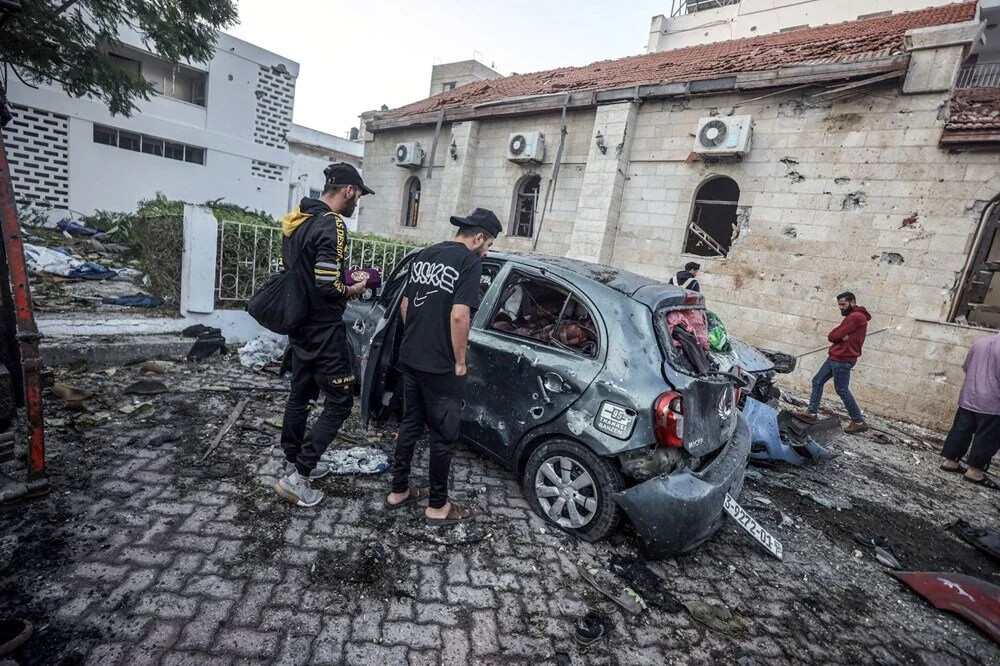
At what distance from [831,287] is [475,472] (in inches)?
290

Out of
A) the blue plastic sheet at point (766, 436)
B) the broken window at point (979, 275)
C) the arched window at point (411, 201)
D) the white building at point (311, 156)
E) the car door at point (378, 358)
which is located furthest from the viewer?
the white building at point (311, 156)

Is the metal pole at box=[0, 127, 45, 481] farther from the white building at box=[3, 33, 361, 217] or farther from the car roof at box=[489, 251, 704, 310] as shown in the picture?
the white building at box=[3, 33, 361, 217]

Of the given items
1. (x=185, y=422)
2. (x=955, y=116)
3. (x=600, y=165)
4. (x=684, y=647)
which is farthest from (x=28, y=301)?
(x=955, y=116)

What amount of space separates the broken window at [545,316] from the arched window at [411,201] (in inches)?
474

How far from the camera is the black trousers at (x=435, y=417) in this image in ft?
8.75

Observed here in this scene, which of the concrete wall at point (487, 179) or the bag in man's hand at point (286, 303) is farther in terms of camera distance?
the concrete wall at point (487, 179)

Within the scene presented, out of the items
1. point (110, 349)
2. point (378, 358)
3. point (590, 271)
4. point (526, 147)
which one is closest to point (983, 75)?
point (526, 147)

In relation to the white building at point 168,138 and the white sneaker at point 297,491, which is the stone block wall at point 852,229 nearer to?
the white sneaker at point 297,491

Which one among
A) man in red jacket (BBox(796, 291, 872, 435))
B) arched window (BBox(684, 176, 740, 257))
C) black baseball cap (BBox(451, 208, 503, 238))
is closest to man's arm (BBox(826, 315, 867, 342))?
man in red jacket (BBox(796, 291, 872, 435))

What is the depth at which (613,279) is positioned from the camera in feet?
10.2

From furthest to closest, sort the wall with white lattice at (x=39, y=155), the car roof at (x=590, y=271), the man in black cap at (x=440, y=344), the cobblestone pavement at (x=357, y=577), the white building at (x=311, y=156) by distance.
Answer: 1. the white building at (x=311, y=156)
2. the wall with white lattice at (x=39, y=155)
3. the car roof at (x=590, y=271)
4. the man in black cap at (x=440, y=344)
5. the cobblestone pavement at (x=357, y=577)

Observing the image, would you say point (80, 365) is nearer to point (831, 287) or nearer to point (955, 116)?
point (831, 287)

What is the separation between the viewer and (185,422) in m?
3.66

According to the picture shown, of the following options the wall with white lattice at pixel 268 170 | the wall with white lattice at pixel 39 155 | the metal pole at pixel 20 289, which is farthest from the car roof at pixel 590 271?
the wall with white lattice at pixel 268 170
